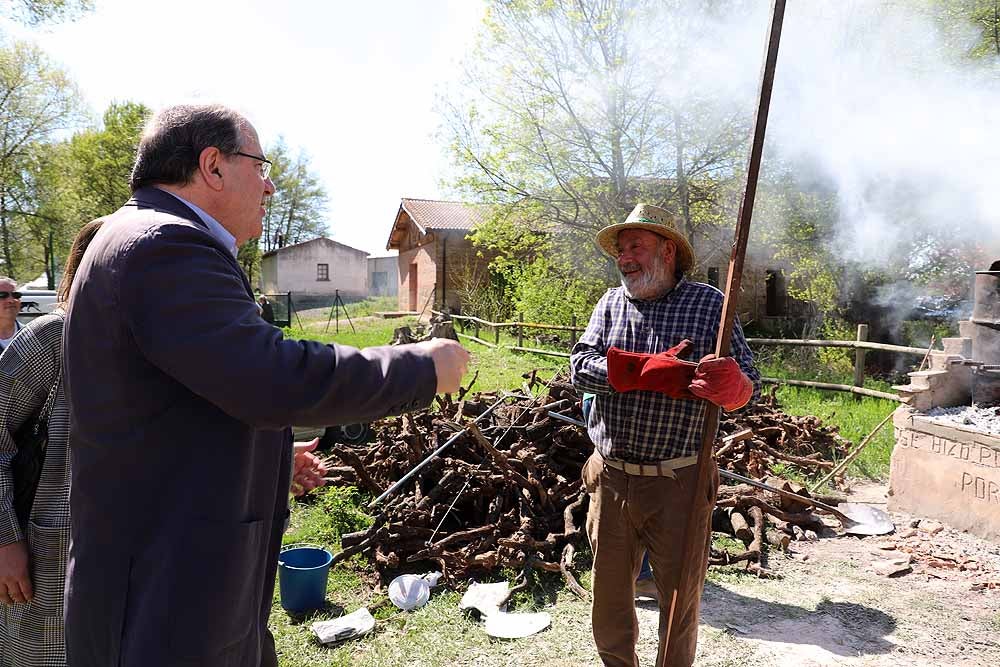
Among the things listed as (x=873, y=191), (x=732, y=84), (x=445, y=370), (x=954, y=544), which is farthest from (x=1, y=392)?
(x=873, y=191)

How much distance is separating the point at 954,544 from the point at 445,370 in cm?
537

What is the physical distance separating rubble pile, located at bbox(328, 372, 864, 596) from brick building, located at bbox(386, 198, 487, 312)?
17.3 m

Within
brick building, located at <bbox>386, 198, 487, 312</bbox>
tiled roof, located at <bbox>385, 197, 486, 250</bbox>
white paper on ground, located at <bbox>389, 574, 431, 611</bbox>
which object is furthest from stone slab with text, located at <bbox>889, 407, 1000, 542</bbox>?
tiled roof, located at <bbox>385, 197, 486, 250</bbox>

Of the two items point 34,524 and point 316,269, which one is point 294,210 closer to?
point 316,269

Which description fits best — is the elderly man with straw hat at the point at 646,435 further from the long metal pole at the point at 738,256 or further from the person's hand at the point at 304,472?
the person's hand at the point at 304,472

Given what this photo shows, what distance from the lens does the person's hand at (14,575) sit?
1.94 meters

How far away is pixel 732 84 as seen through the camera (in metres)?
12.7

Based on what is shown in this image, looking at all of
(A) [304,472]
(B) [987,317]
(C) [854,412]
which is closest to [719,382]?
(A) [304,472]

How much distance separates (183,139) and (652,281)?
85.4 inches

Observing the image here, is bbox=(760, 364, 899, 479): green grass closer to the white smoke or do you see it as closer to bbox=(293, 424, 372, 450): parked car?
the white smoke

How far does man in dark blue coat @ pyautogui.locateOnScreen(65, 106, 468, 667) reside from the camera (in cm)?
127

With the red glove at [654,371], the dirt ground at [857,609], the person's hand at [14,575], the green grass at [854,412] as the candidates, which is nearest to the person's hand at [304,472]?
the person's hand at [14,575]

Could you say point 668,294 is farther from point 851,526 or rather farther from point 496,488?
point 851,526

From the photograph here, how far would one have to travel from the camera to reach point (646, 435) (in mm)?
2920
